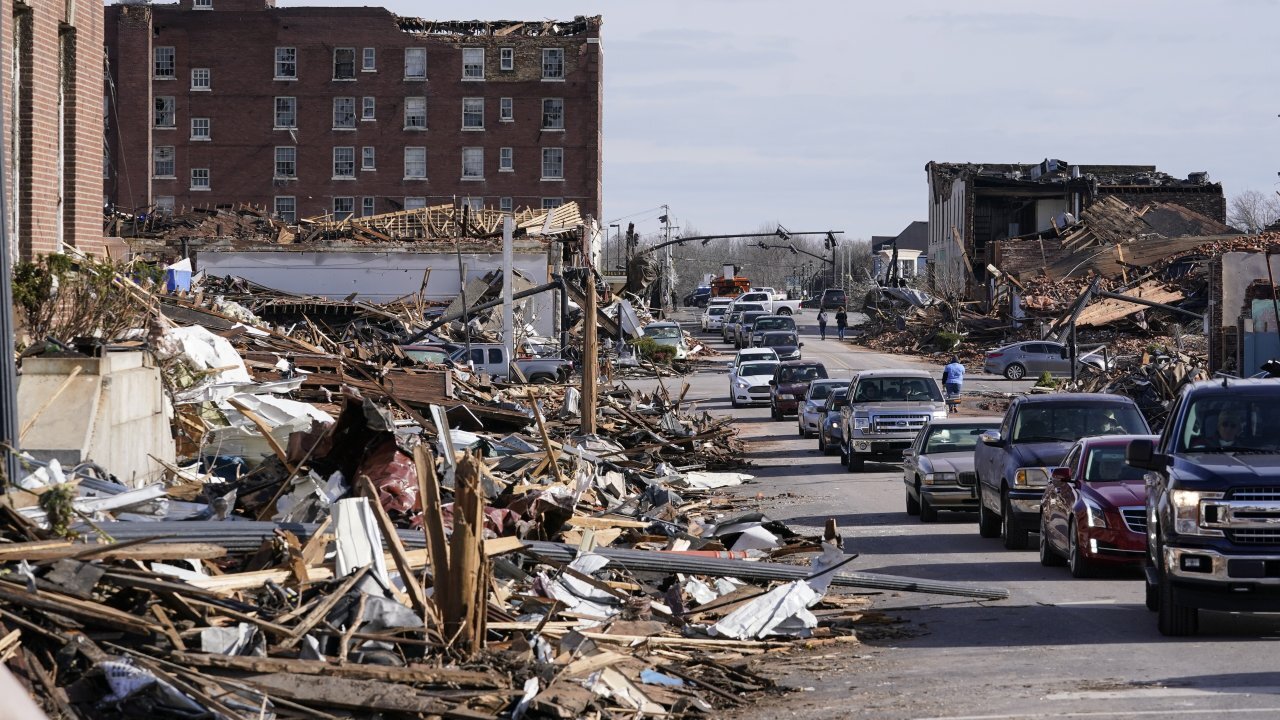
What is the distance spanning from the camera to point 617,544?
48.6 feet

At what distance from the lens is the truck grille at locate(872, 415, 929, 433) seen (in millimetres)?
27797

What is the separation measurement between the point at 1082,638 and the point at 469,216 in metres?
Answer: 58.9

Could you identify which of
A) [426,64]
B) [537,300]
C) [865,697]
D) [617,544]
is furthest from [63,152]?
[426,64]

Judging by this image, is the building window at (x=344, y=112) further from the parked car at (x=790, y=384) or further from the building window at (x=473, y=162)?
the parked car at (x=790, y=384)

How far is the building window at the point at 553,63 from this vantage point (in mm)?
90188

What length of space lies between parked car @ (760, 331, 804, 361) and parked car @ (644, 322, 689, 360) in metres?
5.29

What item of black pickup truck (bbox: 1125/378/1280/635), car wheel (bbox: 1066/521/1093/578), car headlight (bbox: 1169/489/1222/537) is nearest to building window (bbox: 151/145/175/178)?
car wheel (bbox: 1066/521/1093/578)

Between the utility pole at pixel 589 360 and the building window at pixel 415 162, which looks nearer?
the utility pole at pixel 589 360

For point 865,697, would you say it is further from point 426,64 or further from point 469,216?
point 426,64

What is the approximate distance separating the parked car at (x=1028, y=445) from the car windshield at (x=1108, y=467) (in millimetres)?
1816

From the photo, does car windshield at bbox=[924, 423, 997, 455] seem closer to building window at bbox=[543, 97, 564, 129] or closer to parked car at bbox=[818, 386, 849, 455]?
parked car at bbox=[818, 386, 849, 455]

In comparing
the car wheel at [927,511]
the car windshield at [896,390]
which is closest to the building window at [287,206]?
the car windshield at [896,390]

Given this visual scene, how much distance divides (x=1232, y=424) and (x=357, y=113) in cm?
8357

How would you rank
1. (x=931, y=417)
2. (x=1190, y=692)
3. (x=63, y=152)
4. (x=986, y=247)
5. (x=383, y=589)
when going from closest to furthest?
(x=1190, y=692) < (x=383, y=589) < (x=63, y=152) < (x=931, y=417) < (x=986, y=247)
